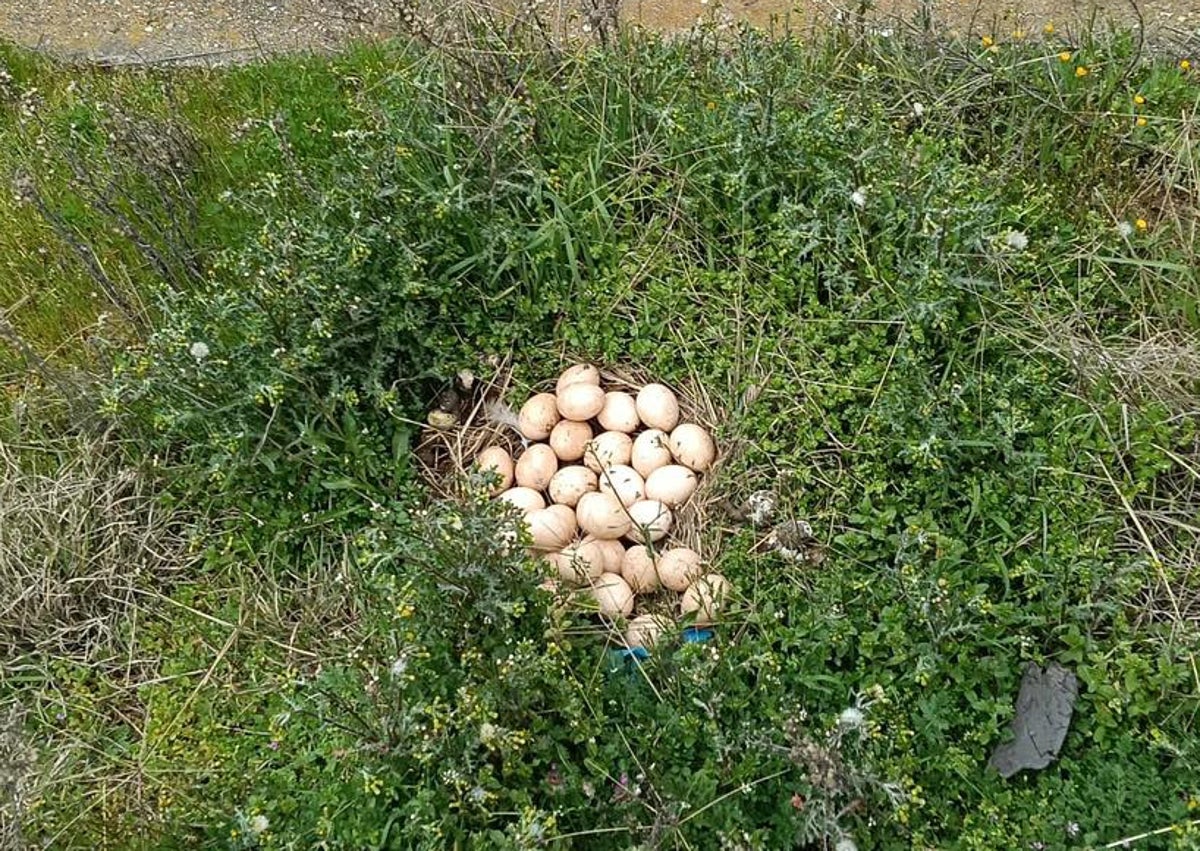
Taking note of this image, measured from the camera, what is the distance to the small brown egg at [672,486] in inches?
109

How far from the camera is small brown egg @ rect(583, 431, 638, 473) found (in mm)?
2826

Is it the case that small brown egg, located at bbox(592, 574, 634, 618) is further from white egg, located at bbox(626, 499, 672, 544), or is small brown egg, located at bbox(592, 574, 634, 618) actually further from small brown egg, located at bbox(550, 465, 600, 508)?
small brown egg, located at bbox(550, 465, 600, 508)

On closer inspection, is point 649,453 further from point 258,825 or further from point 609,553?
point 258,825

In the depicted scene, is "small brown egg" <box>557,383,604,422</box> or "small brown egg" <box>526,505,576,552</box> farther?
"small brown egg" <box>557,383,604,422</box>

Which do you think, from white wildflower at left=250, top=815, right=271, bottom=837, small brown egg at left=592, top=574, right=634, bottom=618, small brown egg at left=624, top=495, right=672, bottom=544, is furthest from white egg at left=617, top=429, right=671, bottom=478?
white wildflower at left=250, top=815, right=271, bottom=837

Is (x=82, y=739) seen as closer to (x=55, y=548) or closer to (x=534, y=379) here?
(x=55, y=548)

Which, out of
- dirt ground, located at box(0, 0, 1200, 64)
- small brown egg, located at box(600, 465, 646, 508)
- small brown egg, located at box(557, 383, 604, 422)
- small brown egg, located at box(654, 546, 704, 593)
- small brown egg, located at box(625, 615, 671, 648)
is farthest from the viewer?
dirt ground, located at box(0, 0, 1200, 64)

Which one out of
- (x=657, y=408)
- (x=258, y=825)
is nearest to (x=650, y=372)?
(x=657, y=408)

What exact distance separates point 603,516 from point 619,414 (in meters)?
0.33

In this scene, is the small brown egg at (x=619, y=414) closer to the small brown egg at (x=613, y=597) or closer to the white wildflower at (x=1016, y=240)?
the small brown egg at (x=613, y=597)

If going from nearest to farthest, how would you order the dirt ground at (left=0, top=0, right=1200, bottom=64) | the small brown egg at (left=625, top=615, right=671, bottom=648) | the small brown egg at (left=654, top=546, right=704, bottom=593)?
1. the small brown egg at (left=625, top=615, right=671, bottom=648)
2. the small brown egg at (left=654, top=546, right=704, bottom=593)
3. the dirt ground at (left=0, top=0, right=1200, bottom=64)

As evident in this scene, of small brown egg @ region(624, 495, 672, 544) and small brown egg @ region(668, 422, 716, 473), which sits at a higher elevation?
small brown egg @ region(668, 422, 716, 473)

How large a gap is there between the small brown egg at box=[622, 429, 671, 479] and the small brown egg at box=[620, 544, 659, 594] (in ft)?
0.75

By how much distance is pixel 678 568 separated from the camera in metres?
2.65
